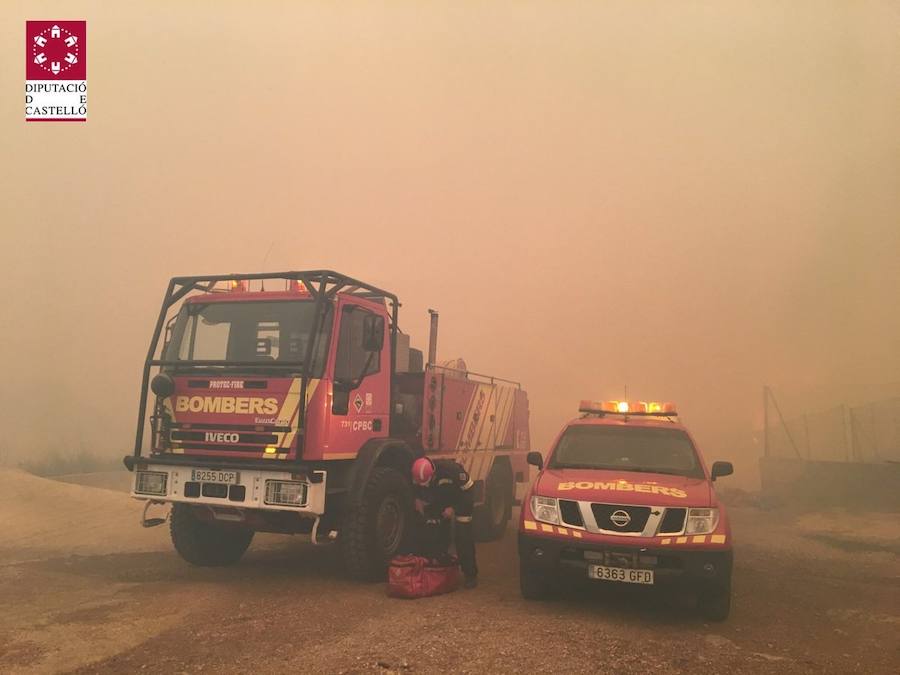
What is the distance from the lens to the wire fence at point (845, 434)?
57.0ft

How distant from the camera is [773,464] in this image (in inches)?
734

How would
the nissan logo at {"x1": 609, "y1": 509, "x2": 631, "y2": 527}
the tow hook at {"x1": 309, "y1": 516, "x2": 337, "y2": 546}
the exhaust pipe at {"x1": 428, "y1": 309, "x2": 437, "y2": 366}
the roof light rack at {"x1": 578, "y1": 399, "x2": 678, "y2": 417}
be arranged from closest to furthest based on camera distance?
the nissan logo at {"x1": 609, "y1": 509, "x2": 631, "y2": 527}, the tow hook at {"x1": 309, "y1": 516, "x2": 337, "y2": 546}, the roof light rack at {"x1": 578, "y1": 399, "x2": 678, "y2": 417}, the exhaust pipe at {"x1": 428, "y1": 309, "x2": 437, "y2": 366}

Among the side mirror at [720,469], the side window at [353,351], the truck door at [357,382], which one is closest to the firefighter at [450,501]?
the truck door at [357,382]

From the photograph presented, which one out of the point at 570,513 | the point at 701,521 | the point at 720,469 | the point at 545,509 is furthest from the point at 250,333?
the point at 720,469

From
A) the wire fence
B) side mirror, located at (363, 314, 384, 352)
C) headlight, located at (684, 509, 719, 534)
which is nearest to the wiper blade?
headlight, located at (684, 509, 719, 534)

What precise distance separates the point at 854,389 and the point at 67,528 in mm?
25832

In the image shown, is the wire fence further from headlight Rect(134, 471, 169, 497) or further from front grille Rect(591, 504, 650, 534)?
headlight Rect(134, 471, 169, 497)

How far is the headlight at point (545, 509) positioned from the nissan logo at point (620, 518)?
505mm

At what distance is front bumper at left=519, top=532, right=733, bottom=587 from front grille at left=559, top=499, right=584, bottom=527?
7.3 inches

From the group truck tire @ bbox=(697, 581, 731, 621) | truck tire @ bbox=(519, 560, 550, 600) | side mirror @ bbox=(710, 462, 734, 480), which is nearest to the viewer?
truck tire @ bbox=(697, 581, 731, 621)

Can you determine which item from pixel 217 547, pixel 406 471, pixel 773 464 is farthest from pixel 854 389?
pixel 217 547

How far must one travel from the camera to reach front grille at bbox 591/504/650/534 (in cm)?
582

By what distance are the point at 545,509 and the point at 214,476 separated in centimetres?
337

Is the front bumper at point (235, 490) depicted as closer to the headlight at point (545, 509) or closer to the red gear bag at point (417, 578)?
the red gear bag at point (417, 578)
